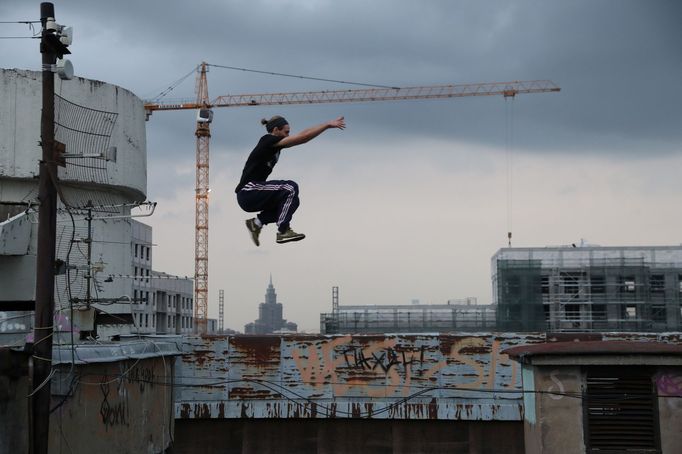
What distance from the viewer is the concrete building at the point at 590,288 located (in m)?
83.9

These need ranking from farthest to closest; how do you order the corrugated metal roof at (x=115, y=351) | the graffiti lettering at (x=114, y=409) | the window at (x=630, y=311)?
the window at (x=630, y=311), the graffiti lettering at (x=114, y=409), the corrugated metal roof at (x=115, y=351)

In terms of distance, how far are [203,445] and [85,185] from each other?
497 inches

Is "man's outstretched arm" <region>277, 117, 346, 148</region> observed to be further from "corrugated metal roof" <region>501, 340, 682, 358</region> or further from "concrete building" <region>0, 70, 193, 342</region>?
"concrete building" <region>0, 70, 193, 342</region>

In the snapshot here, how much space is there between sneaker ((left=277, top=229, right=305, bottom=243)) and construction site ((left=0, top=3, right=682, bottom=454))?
14.1ft

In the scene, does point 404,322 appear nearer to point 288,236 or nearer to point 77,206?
point 77,206

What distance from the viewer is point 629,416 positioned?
43.8 feet

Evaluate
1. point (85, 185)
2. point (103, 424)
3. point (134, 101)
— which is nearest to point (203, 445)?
point (103, 424)

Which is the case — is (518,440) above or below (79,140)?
below

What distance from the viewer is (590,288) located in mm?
90312

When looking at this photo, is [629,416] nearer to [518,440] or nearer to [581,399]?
[581,399]

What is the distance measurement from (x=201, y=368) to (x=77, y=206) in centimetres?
1086

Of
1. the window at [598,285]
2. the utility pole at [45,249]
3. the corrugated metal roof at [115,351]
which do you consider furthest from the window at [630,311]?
the utility pole at [45,249]

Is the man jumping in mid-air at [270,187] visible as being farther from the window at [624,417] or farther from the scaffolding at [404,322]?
the scaffolding at [404,322]

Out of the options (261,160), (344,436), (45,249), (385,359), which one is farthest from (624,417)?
(344,436)
